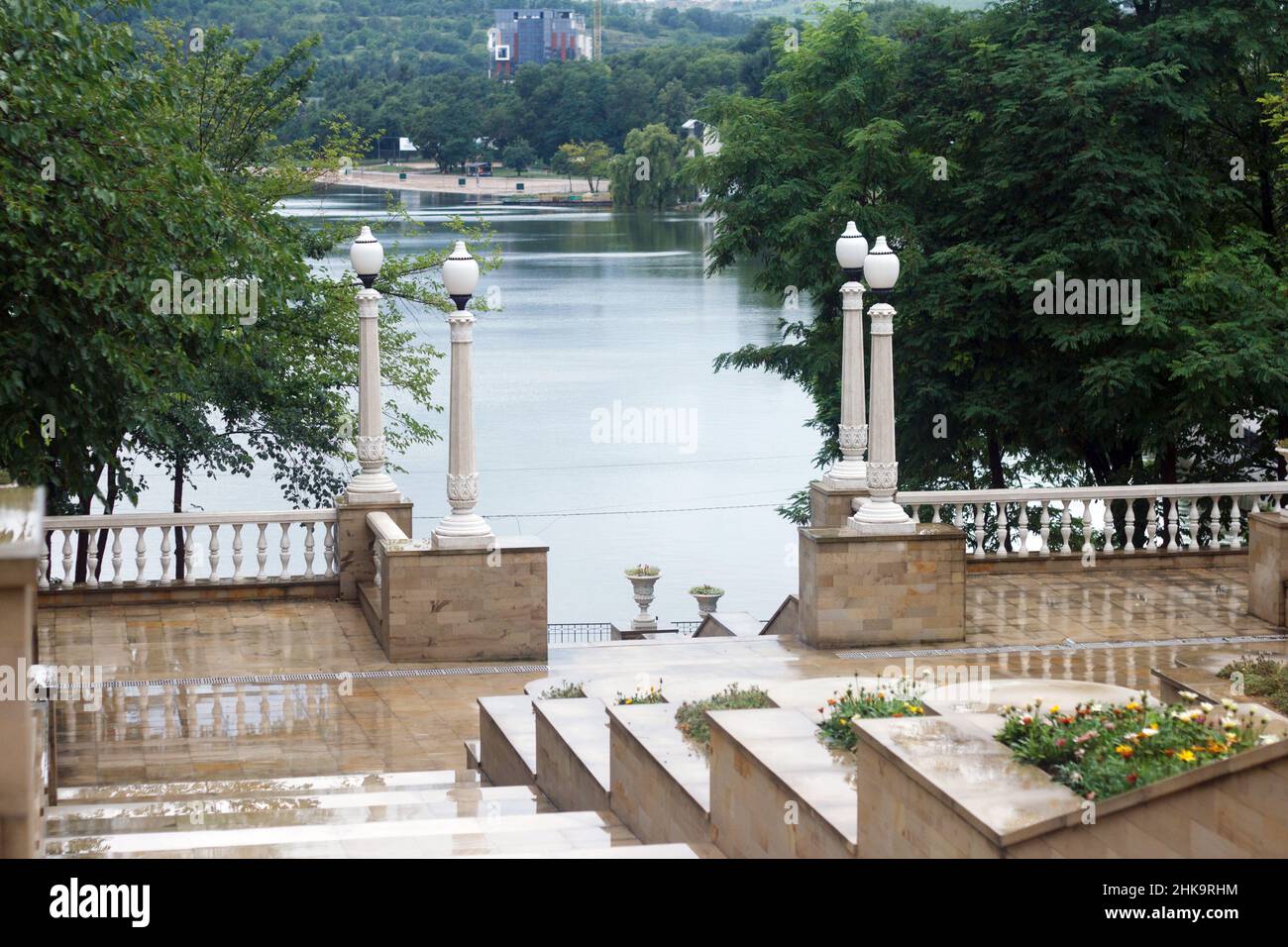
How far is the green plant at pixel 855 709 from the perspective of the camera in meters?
8.38

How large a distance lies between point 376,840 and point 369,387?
7.66m

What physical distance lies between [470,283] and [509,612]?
271 centimetres

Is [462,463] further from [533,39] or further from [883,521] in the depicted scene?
[533,39]

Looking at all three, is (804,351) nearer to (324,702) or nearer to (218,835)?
(324,702)

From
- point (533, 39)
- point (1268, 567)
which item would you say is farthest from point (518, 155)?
point (1268, 567)

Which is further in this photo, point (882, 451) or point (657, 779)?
point (882, 451)

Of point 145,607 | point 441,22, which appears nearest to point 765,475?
point 145,607

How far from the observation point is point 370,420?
15.5 m

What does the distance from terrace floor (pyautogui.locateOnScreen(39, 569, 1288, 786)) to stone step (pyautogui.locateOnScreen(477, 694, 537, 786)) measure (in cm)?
34

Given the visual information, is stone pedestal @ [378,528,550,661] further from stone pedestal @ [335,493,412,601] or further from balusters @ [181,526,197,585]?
balusters @ [181,526,197,585]

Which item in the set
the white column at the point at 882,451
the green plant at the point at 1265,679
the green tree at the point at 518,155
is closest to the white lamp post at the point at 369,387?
the white column at the point at 882,451

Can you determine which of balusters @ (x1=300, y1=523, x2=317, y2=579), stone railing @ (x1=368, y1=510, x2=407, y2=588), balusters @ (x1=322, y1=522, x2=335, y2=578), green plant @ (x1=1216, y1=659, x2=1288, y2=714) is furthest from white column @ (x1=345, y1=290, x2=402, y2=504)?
green plant @ (x1=1216, y1=659, x2=1288, y2=714)

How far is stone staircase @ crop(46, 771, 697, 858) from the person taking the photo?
7906 mm
